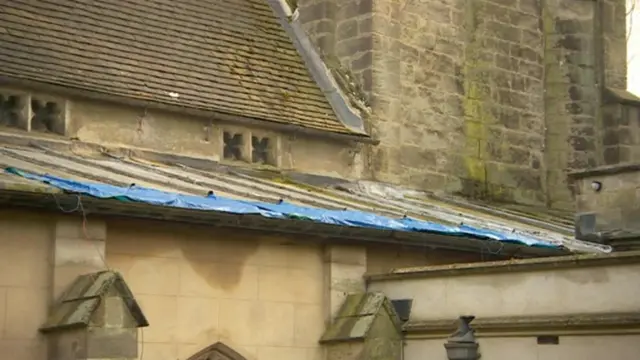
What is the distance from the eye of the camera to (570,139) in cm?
2239

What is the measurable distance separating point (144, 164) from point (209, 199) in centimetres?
282

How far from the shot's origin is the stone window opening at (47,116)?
52.1 ft

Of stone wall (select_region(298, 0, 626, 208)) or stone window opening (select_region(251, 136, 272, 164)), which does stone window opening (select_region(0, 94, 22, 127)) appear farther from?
stone wall (select_region(298, 0, 626, 208))

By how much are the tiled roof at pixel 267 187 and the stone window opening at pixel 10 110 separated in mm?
459

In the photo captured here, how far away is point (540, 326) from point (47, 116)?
6.19 meters

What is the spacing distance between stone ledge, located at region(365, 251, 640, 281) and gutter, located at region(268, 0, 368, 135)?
178 inches

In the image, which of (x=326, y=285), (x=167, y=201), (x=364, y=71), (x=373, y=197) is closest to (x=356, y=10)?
(x=364, y=71)

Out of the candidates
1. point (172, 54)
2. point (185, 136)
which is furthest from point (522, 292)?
point (172, 54)

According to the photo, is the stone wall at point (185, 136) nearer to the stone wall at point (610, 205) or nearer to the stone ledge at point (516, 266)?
the stone wall at point (610, 205)

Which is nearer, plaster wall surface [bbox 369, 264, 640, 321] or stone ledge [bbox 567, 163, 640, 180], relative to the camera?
plaster wall surface [bbox 369, 264, 640, 321]

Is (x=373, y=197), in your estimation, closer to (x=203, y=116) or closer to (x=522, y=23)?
(x=203, y=116)

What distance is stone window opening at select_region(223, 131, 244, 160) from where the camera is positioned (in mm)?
17625

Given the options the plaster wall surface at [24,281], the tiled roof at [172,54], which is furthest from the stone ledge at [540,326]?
the tiled roof at [172,54]

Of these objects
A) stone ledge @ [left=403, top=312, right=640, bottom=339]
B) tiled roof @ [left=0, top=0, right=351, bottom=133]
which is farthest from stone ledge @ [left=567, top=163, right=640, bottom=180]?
stone ledge @ [left=403, top=312, right=640, bottom=339]
